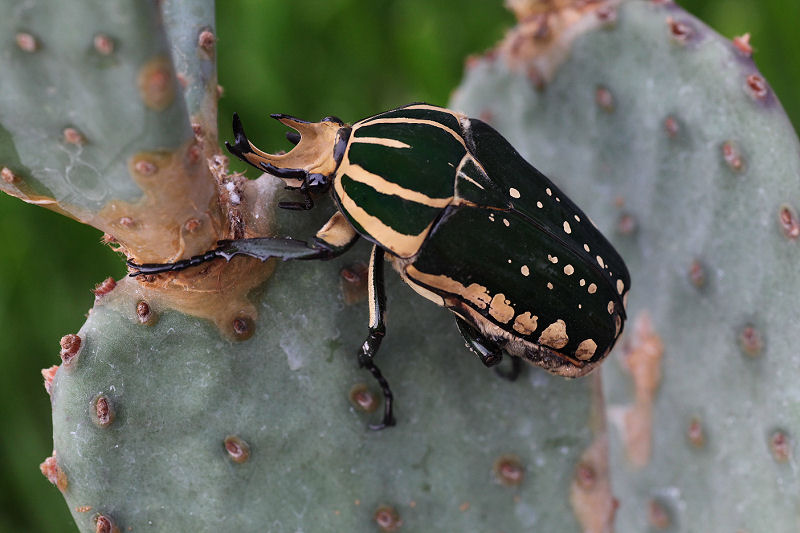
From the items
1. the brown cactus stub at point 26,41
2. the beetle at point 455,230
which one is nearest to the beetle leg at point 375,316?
the beetle at point 455,230

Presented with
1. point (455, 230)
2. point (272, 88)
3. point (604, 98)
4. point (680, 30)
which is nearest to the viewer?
point (455, 230)

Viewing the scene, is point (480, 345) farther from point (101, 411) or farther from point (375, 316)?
point (101, 411)

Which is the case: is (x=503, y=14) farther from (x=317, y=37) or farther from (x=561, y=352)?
(x=561, y=352)

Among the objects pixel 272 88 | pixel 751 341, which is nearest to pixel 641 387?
pixel 751 341

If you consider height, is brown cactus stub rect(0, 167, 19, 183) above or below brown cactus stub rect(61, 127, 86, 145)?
below

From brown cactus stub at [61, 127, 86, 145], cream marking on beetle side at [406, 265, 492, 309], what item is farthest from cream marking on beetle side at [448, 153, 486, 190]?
brown cactus stub at [61, 127, 86, 145]

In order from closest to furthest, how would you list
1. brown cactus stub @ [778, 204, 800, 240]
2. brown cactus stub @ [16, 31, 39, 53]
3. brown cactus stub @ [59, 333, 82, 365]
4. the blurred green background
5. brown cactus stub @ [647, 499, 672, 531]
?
brown cactus stub @ [16, 31, 39, 53] < brown cactus stub @ [59, 333, 82, 365] < brown cactus stub @ [778, 204, 800, 240] < brown cactus stub @ [647, 499, 672, 531] < the blurred green background

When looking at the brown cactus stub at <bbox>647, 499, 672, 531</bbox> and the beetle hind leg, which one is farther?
the brown cactus stub at <bbox>647, 499, 672, 531</bbox>

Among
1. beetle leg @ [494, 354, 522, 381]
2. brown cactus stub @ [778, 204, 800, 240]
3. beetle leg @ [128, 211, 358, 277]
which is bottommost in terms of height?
beetle leg @ [494, 354, 522, 381]

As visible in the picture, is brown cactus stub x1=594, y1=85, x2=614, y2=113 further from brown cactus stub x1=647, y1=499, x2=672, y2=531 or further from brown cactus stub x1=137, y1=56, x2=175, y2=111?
brown cactus stub x1=137, y1=56, x2=175, y2=111
